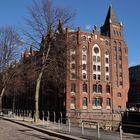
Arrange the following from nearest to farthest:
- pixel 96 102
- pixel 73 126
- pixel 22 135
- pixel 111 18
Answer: pixel 22 135 < pixel 73 126 < pixel 96 102 < pixel 111 18

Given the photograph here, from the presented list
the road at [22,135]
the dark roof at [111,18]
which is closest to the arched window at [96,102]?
the dark roof at [111,18]

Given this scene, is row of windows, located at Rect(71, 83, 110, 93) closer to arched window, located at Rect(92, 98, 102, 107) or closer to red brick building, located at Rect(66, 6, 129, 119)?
red brick building, located at Rect(66, 6, 129, 119)

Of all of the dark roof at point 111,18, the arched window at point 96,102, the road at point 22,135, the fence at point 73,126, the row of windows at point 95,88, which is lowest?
the road at point 22,135

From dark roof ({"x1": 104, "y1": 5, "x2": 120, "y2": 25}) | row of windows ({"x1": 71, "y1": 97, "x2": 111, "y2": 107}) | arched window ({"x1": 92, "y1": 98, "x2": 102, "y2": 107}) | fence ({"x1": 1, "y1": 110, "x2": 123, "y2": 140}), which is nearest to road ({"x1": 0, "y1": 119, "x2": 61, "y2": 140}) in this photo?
fence ({"x1": 1, "y1": 110, "x2": 123, "y2": 140})

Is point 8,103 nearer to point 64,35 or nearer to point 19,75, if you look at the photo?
point 19,75

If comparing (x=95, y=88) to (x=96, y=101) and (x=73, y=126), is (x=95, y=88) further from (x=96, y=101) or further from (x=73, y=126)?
(x=73, y=126)

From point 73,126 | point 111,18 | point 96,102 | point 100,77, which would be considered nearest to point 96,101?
point 96,102

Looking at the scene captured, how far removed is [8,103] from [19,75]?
67272 millimetres

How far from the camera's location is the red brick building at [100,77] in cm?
8406

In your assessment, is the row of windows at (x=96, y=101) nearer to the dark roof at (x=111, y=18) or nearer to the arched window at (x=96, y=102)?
the arched window at (x=96, y=102)

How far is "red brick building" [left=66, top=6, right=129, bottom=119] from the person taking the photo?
8406 centimetres

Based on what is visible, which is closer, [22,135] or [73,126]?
[22,135]

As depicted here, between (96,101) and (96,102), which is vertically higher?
(96,101)

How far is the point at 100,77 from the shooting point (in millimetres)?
88750
